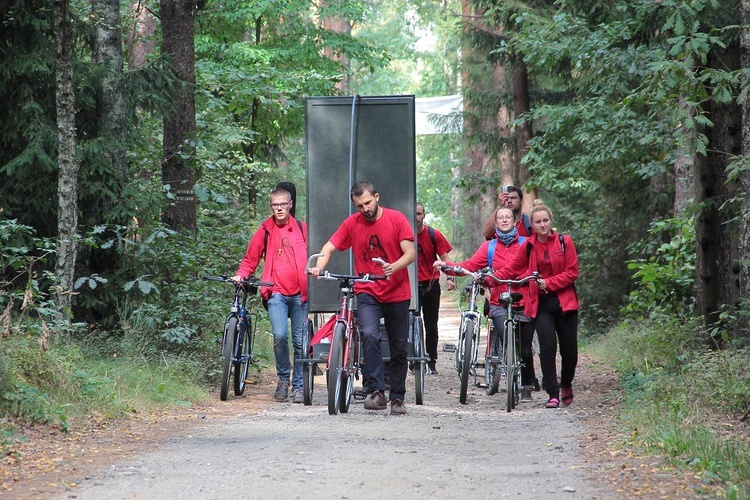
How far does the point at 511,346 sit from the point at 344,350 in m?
1.89

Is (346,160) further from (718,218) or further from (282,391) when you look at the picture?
(718,218)

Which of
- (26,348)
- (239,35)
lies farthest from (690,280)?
(239,35)

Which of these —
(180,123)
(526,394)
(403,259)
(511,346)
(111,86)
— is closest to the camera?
(403,259)

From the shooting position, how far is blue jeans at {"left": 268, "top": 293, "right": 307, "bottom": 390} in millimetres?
11516

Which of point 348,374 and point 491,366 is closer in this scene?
point 348,374

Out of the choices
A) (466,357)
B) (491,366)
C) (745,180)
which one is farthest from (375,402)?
(745,180)

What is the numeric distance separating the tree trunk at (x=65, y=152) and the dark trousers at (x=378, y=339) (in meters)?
3.02

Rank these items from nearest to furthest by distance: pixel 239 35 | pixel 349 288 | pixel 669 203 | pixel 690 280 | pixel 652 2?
pixel 349 288
pixel 652 2
pixel 690 280
pixel 669 203
pixel 239 35

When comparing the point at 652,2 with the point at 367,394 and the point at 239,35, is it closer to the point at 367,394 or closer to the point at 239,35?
the point at 367,394

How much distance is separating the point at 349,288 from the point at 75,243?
2.98m

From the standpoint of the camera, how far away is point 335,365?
9.46 m

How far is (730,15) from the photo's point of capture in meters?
10.8

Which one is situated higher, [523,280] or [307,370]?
[523,280]

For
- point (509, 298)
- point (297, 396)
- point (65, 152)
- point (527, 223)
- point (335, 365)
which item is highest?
point (65, 152)
